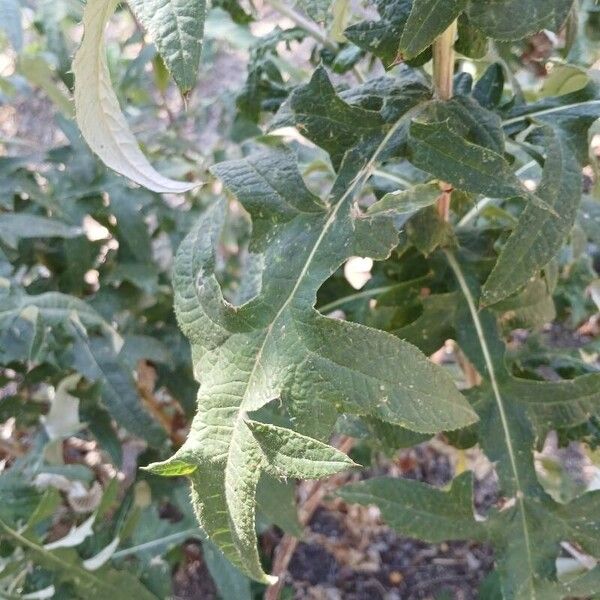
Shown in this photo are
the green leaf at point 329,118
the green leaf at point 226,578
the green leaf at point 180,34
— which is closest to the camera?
the green leaf at point 180,34

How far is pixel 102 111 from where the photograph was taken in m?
0.57

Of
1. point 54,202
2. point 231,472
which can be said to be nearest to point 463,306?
point 231,472

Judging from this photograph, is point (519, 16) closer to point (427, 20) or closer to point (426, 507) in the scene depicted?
point (427, 20)

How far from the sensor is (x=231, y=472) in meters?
0.54

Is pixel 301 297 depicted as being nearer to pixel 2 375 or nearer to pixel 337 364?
pixel 337 364

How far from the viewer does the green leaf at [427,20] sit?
20.3 inches

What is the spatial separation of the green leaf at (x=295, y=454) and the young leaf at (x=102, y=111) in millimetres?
204

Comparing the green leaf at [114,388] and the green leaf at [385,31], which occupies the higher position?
the green leaf at [385,31]

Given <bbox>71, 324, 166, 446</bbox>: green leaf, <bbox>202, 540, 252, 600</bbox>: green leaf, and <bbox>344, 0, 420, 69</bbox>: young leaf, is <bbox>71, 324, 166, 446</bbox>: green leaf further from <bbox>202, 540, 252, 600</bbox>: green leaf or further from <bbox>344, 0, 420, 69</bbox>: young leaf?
<bbox>344, 0, 420, 69</bbox>: young leaf

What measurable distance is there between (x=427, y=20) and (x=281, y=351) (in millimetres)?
269

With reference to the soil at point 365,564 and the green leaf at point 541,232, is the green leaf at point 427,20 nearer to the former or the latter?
the green leaf at point 541,232

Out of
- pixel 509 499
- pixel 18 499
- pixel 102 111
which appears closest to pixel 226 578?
pixel 18 499

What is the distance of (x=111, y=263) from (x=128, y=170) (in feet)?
1.84

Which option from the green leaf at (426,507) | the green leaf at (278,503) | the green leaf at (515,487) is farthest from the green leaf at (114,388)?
the green leaf at (515,487)
